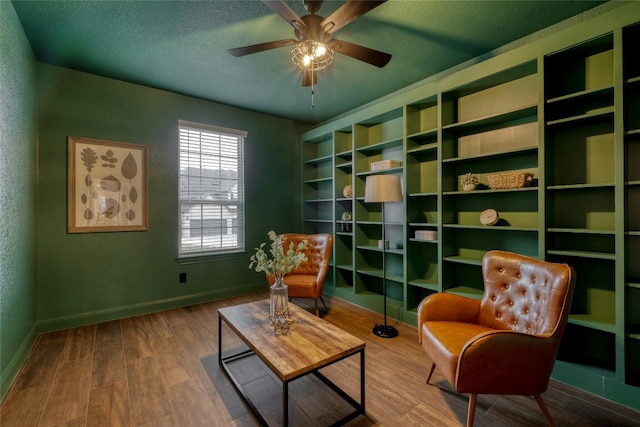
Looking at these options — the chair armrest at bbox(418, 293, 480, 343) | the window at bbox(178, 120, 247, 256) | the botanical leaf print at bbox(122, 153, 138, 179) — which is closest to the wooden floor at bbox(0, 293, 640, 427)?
the chair armrest at bbox(418, 293, 480, 343)

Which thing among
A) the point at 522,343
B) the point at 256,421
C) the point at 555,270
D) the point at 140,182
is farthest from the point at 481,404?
the point at 140,182

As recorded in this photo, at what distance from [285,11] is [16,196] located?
2.51 meters

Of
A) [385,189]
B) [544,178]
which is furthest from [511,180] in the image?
[385,189]

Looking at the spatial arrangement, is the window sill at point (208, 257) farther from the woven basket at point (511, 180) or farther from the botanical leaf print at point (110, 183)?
the woven basket at point (511, 180)

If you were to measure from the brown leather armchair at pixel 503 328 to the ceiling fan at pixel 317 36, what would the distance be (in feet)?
5.79

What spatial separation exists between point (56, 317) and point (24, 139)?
1.79m

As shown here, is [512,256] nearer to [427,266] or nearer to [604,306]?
[604,306]

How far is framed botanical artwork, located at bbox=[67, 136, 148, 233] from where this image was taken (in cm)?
296

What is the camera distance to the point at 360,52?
1.89m

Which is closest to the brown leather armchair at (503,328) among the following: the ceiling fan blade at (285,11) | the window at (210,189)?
the ceiling fan blade at (285,11)

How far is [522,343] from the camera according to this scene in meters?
1.44

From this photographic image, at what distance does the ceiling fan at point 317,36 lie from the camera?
151cm

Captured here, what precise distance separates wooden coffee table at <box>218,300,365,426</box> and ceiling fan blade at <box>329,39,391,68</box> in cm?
188

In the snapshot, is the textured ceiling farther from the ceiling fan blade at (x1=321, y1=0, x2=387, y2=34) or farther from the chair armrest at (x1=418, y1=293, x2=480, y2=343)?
the chair armrest at (x1=418, y1=293, x2=480, y2=343)
